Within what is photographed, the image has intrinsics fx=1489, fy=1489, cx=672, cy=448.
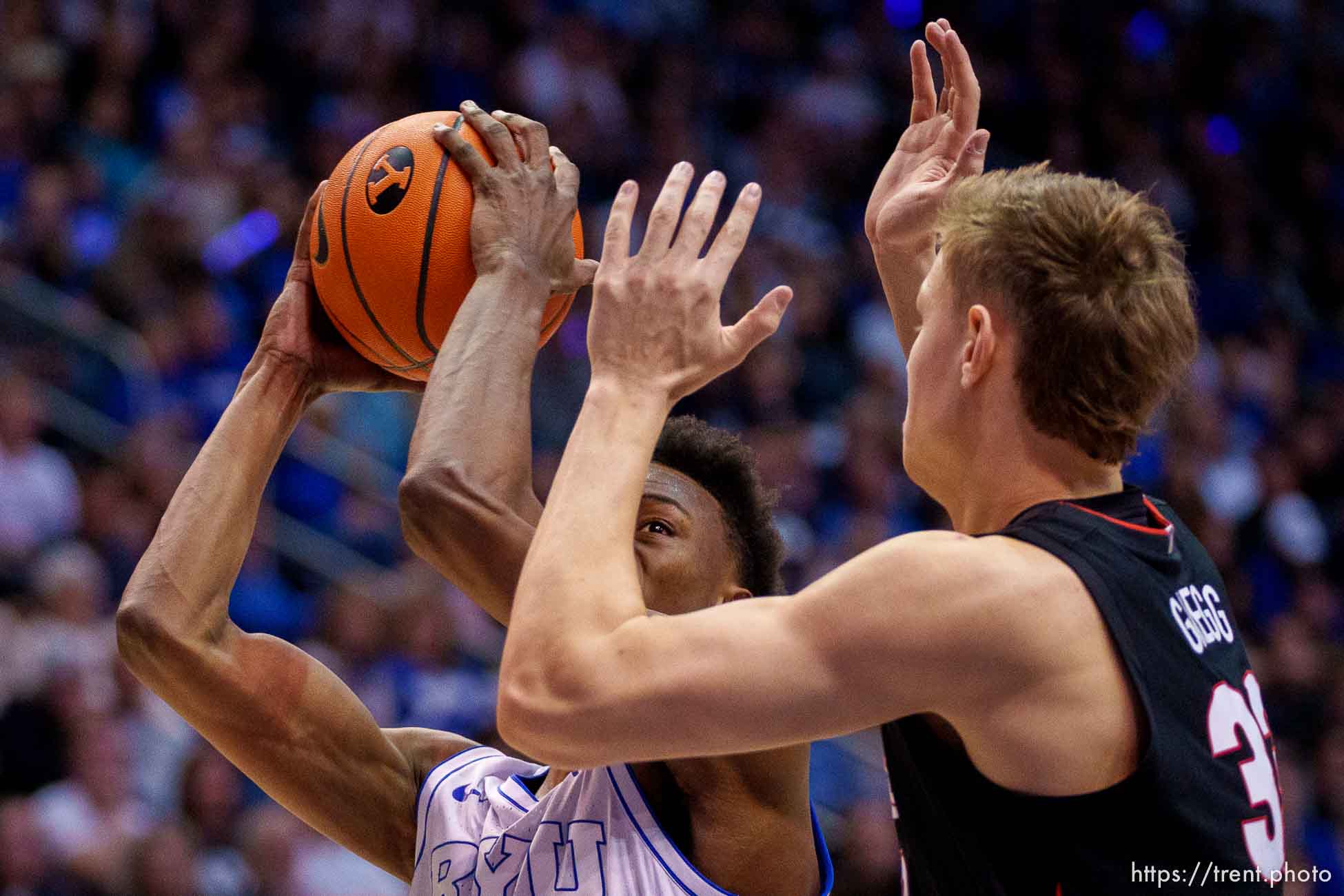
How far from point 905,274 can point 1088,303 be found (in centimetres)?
71

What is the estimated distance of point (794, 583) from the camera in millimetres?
7109

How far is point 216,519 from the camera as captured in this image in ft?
8.68

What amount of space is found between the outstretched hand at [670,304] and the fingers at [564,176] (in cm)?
44

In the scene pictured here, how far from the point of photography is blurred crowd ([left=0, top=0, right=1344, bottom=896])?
223 inches

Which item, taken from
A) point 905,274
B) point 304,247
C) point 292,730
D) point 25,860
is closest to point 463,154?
point 304,247

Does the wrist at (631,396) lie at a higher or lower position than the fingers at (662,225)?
lower

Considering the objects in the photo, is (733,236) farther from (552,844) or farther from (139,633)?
(139,633)

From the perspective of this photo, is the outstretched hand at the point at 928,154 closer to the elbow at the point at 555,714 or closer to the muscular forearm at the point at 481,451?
the muscular forearm at the point at 481,451

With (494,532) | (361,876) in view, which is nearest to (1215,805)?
(494,532)

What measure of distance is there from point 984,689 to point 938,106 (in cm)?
134

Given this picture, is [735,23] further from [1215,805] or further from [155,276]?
[1215,805]

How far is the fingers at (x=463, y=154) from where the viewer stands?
7.98 ft

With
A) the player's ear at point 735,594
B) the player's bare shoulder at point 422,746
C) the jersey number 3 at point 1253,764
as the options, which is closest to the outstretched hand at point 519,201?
the player's ear at point 735,594

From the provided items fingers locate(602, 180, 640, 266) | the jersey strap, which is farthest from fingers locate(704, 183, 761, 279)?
the jersey strap
